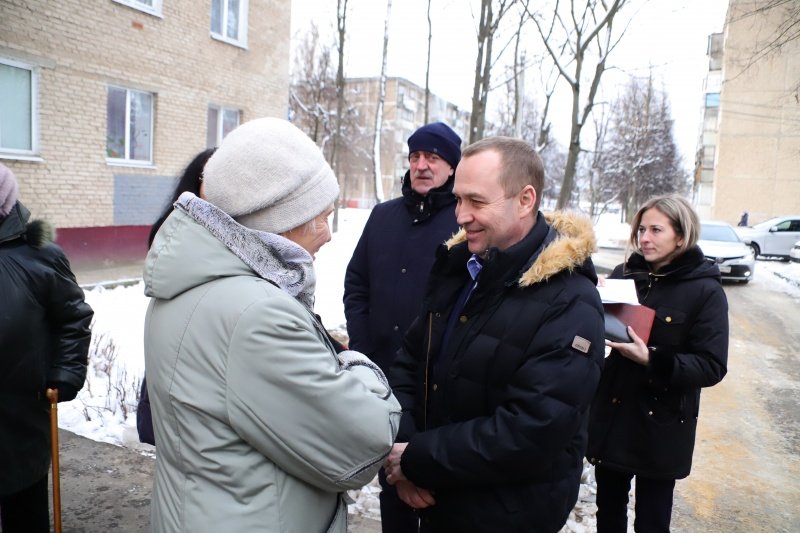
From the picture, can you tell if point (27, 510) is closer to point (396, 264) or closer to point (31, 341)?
point (31, 341)

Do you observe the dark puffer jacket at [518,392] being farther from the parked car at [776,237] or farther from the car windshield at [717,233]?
the parked car at [776,237]

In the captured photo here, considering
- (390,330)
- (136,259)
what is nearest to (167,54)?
(136,259)

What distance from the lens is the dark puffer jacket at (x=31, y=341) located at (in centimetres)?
240

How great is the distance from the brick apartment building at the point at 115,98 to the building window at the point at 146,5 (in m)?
0.02

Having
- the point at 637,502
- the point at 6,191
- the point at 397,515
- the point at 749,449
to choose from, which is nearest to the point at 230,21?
the point at 6,191

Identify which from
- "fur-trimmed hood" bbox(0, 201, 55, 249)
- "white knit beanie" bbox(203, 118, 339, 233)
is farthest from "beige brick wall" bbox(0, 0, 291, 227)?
"white knit beanie" bbox(203, 118, 339, 233)

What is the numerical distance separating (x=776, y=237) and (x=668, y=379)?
A: 75.1 ft

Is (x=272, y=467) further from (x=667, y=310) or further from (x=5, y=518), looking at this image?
(x=667, y=310)

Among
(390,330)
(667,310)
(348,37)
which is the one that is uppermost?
(348,37)

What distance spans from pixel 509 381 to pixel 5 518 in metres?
2.27

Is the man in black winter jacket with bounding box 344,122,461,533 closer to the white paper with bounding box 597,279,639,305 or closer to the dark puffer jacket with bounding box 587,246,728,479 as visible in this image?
the white paper with bounding box 597,279,639,305

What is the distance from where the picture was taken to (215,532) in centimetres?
141

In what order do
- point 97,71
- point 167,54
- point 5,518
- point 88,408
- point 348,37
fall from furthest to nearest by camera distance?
point 348,37
point 167,54
point 97,71
point 88,408
point 5,518

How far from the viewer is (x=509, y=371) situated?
1.79 metres
